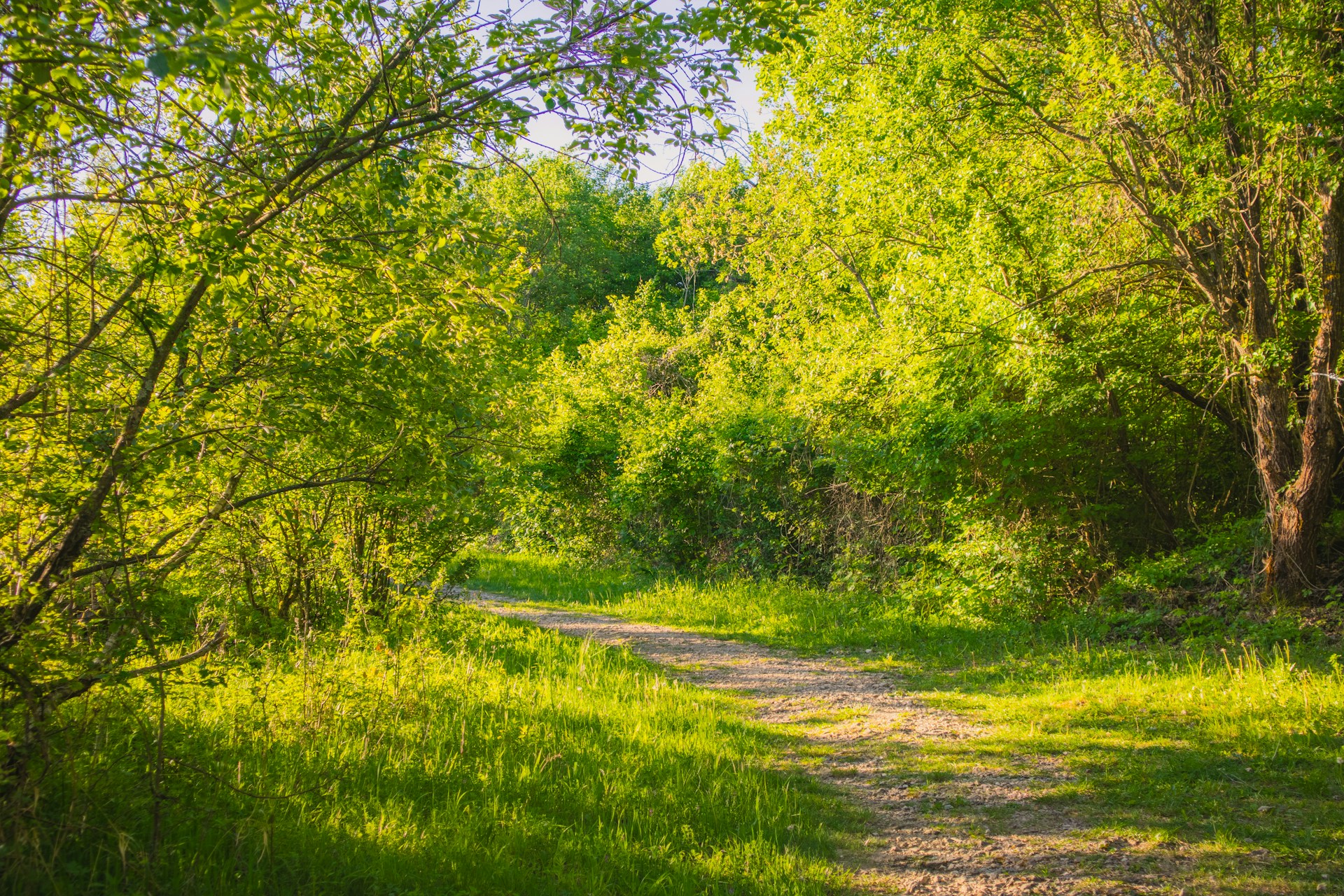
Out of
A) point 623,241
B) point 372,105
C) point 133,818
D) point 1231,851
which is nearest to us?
point 133,818

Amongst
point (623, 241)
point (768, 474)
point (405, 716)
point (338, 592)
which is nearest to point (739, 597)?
point (768, 474)

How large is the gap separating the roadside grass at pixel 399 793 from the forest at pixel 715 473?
0.03 m

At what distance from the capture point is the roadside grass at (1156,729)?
13.7 feet

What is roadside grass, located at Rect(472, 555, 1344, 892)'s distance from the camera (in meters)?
4.17

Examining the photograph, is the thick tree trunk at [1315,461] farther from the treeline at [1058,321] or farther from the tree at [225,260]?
the tree at [225,260]

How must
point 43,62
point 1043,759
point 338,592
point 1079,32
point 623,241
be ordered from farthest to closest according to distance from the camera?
point 623,241 < point 1079,32 < point 338,592 < point 1043,759 < point 43,62

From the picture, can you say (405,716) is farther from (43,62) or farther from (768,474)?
(768,474)

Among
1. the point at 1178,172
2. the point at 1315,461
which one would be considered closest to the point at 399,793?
the point at 1315,461

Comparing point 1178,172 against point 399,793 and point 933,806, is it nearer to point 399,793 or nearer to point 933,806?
point 933,806

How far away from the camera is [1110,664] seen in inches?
299

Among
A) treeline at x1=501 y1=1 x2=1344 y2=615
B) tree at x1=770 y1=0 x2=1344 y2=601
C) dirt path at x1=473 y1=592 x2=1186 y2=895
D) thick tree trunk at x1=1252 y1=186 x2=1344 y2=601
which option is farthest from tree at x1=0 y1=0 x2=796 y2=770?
thick tree trunk at x1=1252 y1=186 x2=1344 y2=601

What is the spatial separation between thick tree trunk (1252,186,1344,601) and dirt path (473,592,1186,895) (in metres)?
4.43

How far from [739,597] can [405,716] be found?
24.1 ft

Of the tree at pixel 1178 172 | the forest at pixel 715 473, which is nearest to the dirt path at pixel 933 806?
the forest at pixel 715 473
